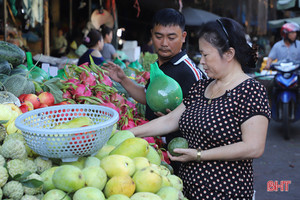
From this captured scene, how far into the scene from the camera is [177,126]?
7.43 feet

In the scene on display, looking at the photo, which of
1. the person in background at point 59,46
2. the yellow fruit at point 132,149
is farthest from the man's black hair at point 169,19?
the person in background at point 59,46

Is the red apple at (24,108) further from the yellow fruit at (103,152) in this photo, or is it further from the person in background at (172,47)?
the person in background at (172,47)

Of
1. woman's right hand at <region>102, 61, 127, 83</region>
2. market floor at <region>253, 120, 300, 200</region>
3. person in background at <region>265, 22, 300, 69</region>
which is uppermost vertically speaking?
woman's right hand at <region>102, 61, 127, 83</region>

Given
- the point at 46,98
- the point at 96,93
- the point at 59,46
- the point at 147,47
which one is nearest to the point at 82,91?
the point at 96,93

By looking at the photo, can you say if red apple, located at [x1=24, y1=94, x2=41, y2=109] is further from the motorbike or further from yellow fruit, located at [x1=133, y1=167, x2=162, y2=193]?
the motorbike

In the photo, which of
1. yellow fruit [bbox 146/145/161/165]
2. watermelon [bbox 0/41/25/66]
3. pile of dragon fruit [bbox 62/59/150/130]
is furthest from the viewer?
watermelon [bbox 0/41/25/66]

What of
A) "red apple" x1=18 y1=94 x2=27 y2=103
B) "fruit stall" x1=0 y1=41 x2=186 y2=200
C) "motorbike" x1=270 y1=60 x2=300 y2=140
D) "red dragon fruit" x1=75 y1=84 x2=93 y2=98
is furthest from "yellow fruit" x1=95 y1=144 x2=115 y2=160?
"motorbike" x1=270 y1=60 x2=300 y2=140

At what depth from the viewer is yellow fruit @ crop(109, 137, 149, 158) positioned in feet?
5.45

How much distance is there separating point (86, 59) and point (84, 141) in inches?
149

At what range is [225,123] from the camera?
1889 mm

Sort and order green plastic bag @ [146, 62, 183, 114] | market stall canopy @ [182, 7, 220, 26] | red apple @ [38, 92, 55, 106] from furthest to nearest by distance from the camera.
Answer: market stall canopy @ [182, 7, 220, 26]
red apple @ [38, 92, 55, 106]
green plastic bag @ [146, 62, 183, 114]

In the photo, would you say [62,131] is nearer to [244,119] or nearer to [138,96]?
[244,119]

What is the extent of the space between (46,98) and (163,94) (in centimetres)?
86

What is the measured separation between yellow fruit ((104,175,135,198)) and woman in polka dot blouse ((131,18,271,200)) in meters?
0.59
